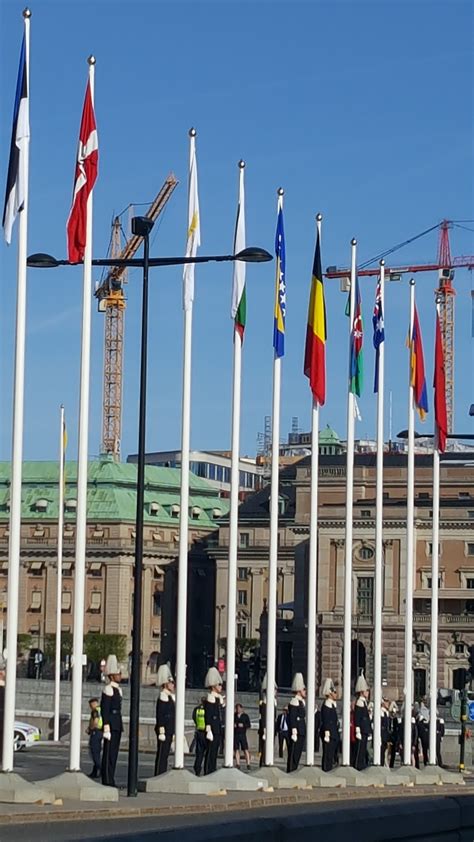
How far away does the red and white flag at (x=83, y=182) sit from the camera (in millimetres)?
28922

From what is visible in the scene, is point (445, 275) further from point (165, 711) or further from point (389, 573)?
point (165, 711)

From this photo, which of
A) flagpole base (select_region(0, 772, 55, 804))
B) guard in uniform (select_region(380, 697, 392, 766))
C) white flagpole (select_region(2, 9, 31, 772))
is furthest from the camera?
guard in uniform (select_region(380, 697, 392, 766))

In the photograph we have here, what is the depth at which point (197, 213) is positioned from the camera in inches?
1355

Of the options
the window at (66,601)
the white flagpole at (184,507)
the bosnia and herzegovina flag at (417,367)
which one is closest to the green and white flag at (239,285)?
the white flagpole at (184,507)

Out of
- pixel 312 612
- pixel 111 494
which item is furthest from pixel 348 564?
pixel 111 494

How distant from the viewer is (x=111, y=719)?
30.2 m

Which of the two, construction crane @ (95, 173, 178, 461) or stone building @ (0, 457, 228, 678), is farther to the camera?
construction crane @ (95, 173, 178, 461)

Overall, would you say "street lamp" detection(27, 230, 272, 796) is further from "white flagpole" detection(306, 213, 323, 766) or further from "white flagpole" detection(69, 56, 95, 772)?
"white flagpole" detection(306, 213, 323, 766)

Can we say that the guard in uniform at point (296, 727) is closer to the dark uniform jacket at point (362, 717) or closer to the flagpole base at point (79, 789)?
the dark uniform jacket at point (362, 717)

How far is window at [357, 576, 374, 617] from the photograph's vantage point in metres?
127

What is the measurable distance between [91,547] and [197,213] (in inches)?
4871

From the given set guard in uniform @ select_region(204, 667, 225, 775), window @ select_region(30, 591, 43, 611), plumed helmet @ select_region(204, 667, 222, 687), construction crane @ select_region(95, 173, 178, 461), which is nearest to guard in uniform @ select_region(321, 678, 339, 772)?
guard in uniform @ select_region(204, 667, 225, 775)

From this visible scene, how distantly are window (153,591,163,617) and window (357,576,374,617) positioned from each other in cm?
3314

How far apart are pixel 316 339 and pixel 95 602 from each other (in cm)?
12024
